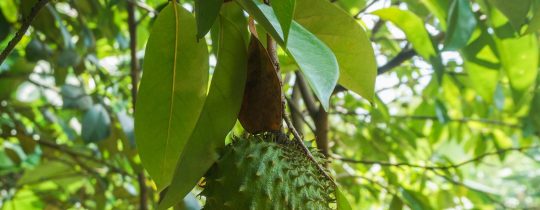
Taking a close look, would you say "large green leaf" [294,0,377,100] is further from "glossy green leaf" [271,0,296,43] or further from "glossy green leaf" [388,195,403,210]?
"glossy green leaf" [388,195,403,210]

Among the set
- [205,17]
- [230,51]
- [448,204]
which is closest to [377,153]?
[448,204]

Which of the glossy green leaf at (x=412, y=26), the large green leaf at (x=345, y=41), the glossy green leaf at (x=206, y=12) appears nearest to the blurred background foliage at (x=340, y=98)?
the glossy green leaf at (x=412, y=26)

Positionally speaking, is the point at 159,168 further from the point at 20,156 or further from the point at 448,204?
the point at 448,204

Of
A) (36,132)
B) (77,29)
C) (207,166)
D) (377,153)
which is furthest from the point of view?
(377,153)

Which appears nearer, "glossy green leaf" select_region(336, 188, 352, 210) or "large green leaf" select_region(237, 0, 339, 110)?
"large green leaf" select_region(237, 0, 339, 110)

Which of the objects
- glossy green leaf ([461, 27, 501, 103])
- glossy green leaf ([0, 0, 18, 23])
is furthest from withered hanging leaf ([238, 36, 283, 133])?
glossy green leaf ([0, 0, 18, 23])

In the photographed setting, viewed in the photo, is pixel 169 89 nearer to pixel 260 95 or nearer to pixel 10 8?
pixel 260 95
